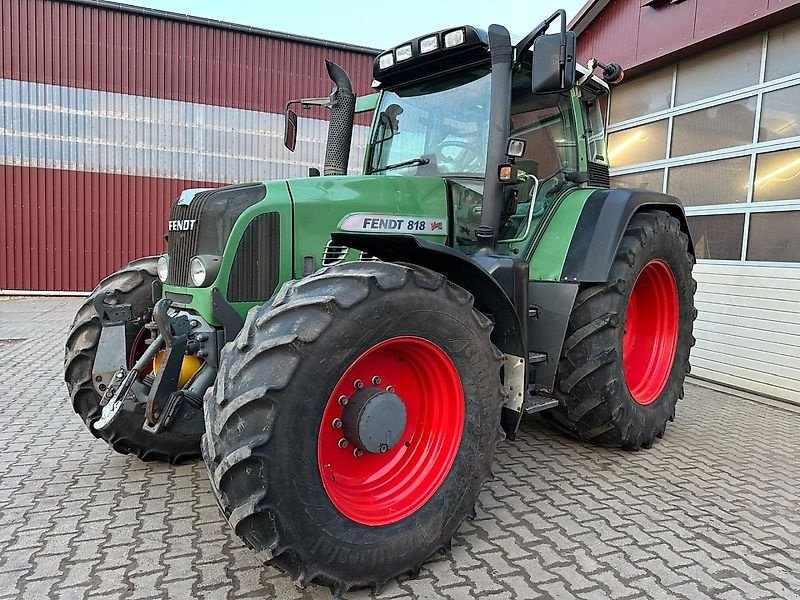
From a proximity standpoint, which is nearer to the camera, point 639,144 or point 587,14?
point 639,144

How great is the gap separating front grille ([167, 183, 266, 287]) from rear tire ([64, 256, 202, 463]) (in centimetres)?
47

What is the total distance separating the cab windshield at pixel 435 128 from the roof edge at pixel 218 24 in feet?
33.8

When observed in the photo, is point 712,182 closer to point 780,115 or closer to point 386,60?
point 780,115

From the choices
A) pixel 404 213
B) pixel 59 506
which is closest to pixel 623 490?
pixel 404 213

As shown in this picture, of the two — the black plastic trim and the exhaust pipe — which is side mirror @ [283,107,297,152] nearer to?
the exhaust pipe

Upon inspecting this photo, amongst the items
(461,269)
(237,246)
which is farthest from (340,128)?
(461,269)

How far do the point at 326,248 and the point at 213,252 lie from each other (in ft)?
1.85

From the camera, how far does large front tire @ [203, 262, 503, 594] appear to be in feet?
6.61

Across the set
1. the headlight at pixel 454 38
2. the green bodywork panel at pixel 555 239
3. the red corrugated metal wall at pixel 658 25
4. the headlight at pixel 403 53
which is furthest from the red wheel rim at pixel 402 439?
the red corrugated metal wall at pixel 658 25

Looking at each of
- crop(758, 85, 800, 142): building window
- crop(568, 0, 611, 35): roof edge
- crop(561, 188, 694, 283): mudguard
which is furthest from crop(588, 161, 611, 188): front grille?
crop(568, 0, 611, 35): roof edge

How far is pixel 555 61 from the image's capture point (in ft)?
9.26

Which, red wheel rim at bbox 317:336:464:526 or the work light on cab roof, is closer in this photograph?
red wheel rim at bbox 317:336:464:526

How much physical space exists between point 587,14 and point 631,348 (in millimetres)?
5724

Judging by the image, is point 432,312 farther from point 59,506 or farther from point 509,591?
point 59,506
